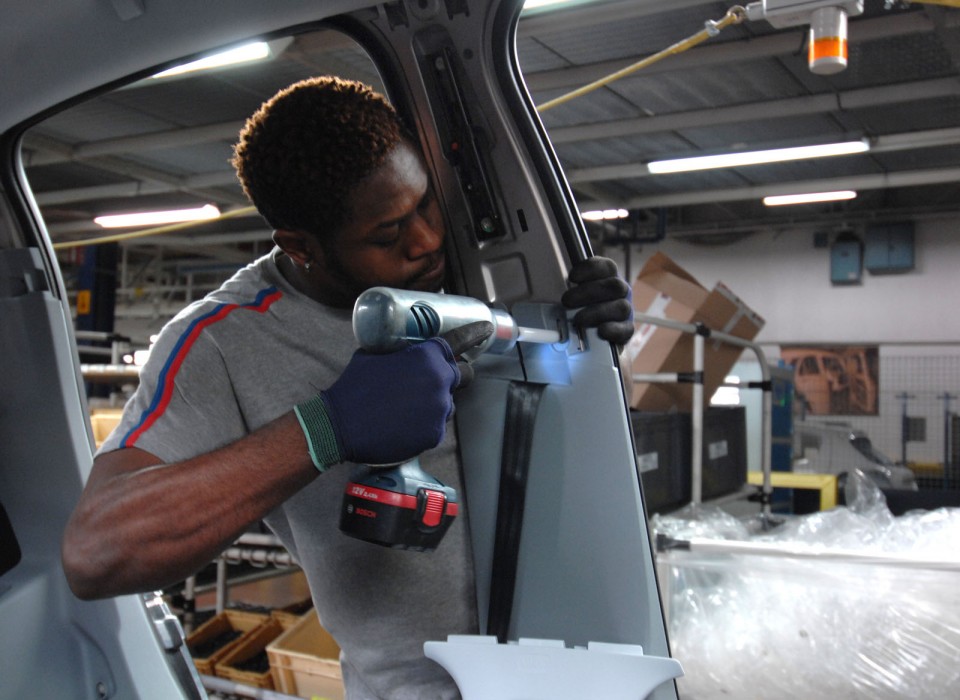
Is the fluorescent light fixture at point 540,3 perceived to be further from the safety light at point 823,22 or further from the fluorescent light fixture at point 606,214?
the fluorescent light fixture at point 606,214

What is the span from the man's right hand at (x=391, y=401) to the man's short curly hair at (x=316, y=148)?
286 millimetres

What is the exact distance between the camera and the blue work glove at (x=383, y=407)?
86 centimetres

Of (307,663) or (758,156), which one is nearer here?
(307,663)

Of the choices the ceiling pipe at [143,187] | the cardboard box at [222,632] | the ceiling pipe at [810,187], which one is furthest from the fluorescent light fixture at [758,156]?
the cardboard box at [222,632]

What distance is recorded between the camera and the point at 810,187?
802 cm

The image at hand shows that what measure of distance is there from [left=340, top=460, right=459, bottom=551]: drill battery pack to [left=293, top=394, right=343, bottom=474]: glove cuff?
0.04 meters

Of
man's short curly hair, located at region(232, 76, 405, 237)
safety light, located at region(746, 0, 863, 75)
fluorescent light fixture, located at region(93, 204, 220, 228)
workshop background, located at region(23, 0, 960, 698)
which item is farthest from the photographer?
fluorescent light fixture, located at region(93, 204, 220, 228)

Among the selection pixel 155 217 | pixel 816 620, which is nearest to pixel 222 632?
pixel 816 620

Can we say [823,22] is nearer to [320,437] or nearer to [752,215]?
[320,437]

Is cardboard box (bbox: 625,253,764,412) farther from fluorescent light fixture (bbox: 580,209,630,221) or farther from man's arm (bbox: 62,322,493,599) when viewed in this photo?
fluorescent light fixture (bbox: 580,209,630,221)

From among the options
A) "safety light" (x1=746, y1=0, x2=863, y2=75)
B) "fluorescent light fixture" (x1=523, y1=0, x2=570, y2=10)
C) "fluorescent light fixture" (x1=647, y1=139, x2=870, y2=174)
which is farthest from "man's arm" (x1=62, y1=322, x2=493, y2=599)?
"fluorescent light fixture" (x1=647, y1=139, x2=870, y2=174)

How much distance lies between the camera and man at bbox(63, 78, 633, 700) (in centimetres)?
87

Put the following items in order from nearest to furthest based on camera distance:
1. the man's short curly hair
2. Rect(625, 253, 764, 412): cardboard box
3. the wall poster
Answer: the man's short curly hair
Rect(625, 253, 764, 412): cardboard box
the wall poster

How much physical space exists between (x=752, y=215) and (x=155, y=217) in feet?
23.5
